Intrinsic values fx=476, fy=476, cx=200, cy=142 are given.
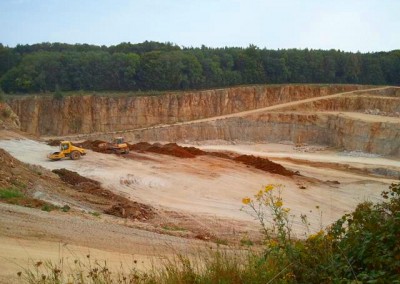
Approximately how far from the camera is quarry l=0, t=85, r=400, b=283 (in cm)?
1291

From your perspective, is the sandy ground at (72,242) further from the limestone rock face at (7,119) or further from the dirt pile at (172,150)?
the limestone rock face at (7,119)

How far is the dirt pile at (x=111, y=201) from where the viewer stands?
17.7 metres

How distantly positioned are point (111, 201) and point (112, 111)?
33733 millimetres

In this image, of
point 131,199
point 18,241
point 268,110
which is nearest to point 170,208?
point 131,199

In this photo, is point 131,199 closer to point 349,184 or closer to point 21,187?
point 21,187

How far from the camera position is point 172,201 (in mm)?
22641

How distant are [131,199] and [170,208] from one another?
210 cm

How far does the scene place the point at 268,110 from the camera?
5412 cm

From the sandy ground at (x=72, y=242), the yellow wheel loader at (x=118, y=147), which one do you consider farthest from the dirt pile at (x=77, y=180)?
the yellow wheel loader at (x=118, y=147)

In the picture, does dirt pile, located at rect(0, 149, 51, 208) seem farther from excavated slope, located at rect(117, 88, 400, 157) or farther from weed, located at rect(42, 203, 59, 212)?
excavated slope, located at rect(117, 88, 400, 157)

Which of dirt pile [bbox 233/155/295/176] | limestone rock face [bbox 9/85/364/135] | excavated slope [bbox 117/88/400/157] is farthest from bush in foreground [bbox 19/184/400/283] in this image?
limestone rock face [bbox 9/85/364/135]

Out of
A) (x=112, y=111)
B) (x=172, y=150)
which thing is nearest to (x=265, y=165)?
(x=172, y=150)

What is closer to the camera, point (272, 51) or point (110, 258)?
point (110, 258)

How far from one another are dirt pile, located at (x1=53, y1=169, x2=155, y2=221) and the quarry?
0.07m
